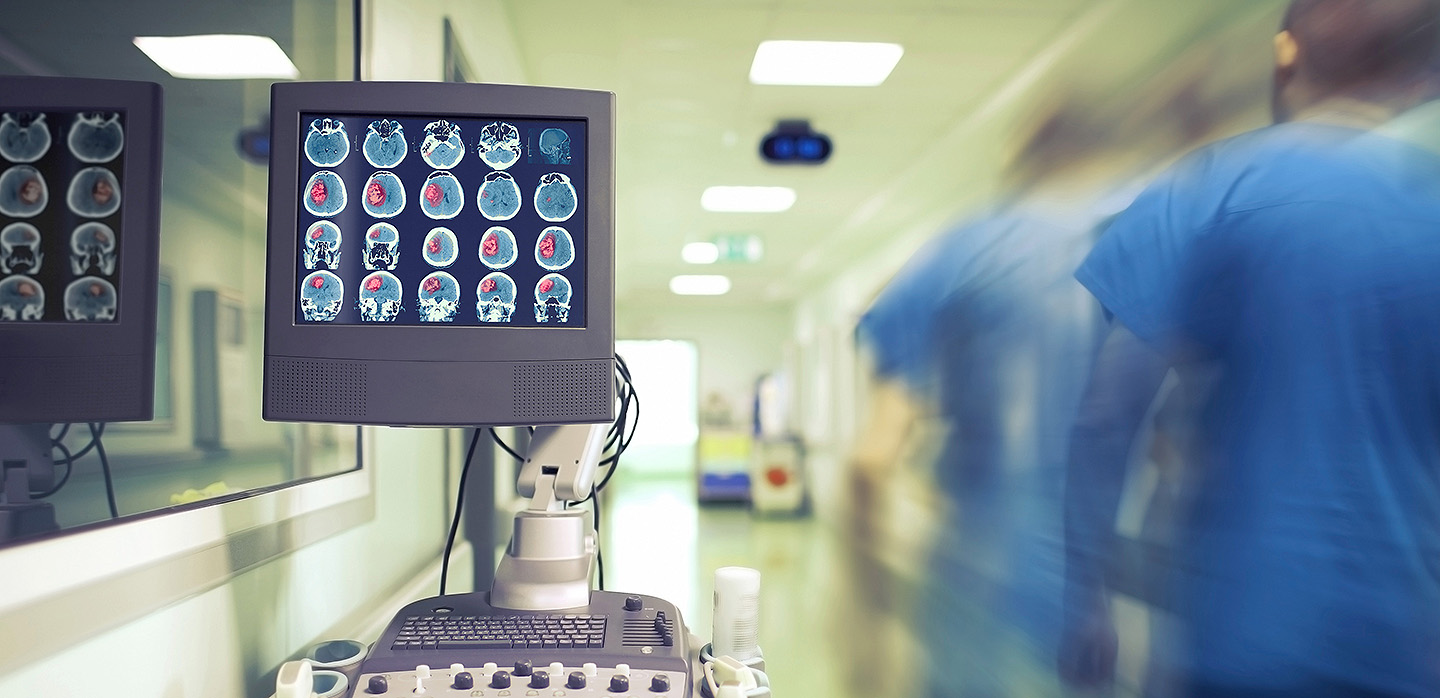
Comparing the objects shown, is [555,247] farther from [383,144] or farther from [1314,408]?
[1314,408]

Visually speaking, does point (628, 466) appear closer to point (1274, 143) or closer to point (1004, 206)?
point (1004, 206)

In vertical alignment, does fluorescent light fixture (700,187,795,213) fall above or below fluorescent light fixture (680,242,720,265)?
above

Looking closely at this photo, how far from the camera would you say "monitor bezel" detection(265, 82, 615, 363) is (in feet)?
2.71

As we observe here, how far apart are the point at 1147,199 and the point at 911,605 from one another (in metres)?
3.19

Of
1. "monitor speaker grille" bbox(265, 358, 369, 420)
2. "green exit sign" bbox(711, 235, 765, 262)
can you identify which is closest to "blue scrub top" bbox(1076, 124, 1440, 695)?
"monitor speaker grille" bbox(265, 358, 369, 420)

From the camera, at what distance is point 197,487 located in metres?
0.98

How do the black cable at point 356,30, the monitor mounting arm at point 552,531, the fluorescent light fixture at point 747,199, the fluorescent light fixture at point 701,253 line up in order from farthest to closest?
the fluorescent light fixture at point 701,253, the fluorescent light fixture at point 747,199, the black cable at point 356,30, the monitor mounting arm at point 552,531

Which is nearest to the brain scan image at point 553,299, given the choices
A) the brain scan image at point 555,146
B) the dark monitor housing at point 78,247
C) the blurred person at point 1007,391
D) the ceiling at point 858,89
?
the brain scan image at point 555,146

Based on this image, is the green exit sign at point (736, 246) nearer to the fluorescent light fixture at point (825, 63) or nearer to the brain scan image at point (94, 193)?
the fluorescent light fixture at point (825, 63)

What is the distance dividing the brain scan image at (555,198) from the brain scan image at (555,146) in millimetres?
16

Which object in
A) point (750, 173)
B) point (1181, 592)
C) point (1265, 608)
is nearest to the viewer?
point (1265, 608)

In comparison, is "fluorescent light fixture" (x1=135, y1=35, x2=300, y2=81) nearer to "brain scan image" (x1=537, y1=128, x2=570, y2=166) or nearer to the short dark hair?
"brain scan image" (x1=537, y1=128, x2=570, y2=166)

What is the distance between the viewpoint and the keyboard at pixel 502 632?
812mm

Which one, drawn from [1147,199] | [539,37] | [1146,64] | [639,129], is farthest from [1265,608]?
[639,129]
